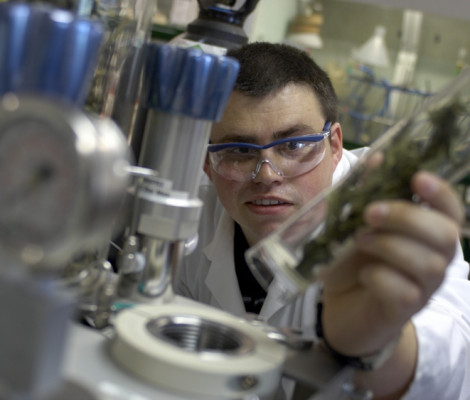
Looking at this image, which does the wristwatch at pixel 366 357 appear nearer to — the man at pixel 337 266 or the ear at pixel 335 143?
the man at pixel 337 266

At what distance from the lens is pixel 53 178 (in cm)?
37

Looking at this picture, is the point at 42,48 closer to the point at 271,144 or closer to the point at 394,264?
Result: the point at 394,264

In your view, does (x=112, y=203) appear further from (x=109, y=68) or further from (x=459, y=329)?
(x=459, y=329)

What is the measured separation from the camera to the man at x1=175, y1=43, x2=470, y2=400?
54 cm

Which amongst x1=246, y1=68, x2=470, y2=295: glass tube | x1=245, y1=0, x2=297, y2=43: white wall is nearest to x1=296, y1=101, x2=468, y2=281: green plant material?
x1=246, y1=68, x2=470, y2=295: glass tube

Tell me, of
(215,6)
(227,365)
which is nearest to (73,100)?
(227,365)

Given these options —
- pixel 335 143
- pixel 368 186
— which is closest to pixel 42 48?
pixel 368 186

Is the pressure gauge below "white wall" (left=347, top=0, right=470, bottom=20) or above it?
below

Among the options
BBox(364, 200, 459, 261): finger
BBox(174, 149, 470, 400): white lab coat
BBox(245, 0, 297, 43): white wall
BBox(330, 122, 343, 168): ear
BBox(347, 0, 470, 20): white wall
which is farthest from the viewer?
BBox(245, 0, 297, 43): white wall

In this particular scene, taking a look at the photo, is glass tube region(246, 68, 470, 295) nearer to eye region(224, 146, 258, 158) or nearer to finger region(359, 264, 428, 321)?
finger region(359, 264, 428, 321)

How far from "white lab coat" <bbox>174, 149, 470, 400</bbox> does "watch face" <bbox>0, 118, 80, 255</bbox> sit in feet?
1.02

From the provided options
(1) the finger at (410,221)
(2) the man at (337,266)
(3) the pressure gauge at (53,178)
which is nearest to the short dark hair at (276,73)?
(2) the man at (337,266)

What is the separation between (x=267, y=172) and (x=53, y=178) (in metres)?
0.77

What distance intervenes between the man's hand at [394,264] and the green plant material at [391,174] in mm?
17
